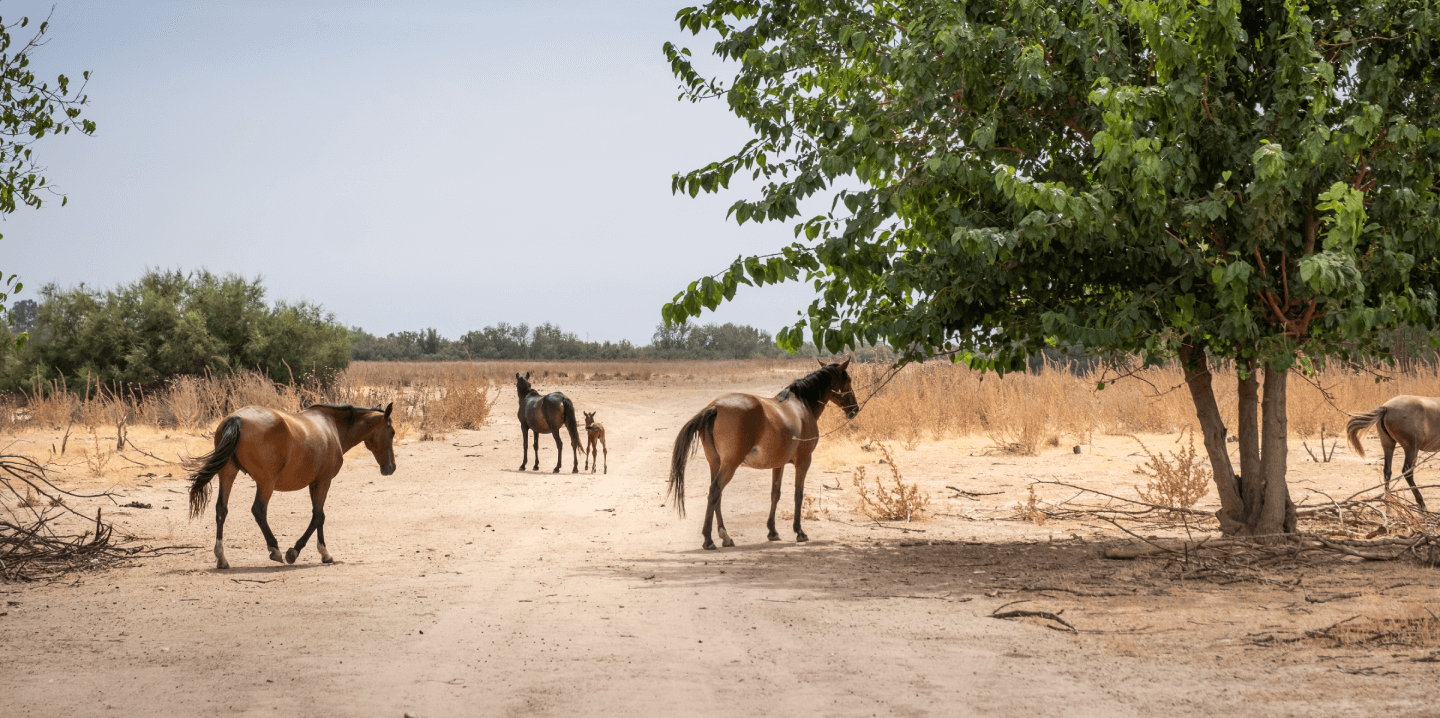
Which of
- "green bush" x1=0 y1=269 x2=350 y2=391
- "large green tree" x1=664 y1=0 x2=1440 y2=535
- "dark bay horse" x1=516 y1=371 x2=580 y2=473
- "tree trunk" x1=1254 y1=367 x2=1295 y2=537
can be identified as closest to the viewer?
"large green tree" x1=664 y1=0 x2=1440 y2=535

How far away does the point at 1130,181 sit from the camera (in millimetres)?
7246

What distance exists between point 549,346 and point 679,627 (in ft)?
348

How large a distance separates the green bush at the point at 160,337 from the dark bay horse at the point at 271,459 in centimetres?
1941

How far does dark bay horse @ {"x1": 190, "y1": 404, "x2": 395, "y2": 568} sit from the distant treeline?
89.4 metres

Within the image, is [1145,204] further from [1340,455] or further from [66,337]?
[66,337]

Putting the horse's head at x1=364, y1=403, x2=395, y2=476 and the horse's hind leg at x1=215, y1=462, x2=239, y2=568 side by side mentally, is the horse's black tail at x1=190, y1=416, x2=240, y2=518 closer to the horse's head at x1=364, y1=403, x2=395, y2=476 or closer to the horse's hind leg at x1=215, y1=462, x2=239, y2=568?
the horse's hind leg at x1=215, y1=462, x2=239, y2=568

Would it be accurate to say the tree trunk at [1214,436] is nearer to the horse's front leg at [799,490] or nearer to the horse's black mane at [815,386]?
the horse's black mane at [815,386]

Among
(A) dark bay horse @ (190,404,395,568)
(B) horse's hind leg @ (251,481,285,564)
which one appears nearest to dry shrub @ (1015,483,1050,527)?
(A) dark bay horse @ (190,404,395,568)

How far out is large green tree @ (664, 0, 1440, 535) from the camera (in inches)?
274

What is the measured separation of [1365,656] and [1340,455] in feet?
40.3

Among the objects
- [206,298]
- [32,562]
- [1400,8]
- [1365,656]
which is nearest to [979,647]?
[1365,656]

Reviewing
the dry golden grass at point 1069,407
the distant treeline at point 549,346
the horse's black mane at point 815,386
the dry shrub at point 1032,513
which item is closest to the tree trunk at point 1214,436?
the dry shrub at point 1032,513

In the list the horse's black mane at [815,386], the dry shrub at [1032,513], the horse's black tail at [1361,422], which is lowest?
the dry shrub at [1032,513]

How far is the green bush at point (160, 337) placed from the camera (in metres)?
27.0
